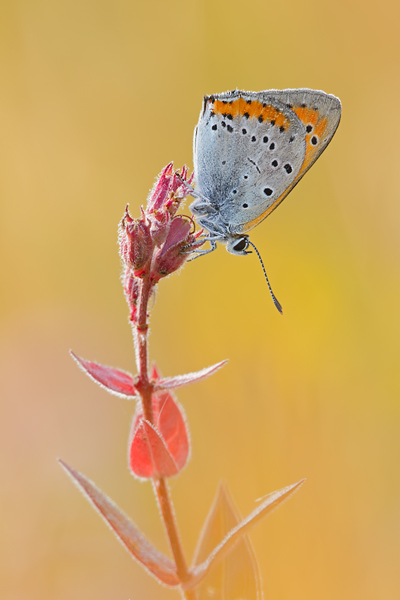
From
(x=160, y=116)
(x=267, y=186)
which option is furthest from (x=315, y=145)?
(x=160, y=116)

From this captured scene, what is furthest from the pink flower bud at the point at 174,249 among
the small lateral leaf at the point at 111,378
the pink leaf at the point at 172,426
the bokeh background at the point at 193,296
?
the bokeh background at the point at 193,296

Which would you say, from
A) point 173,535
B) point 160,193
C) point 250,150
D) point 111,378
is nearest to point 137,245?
point 160,193

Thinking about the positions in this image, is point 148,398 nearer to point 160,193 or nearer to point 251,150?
point 160,193

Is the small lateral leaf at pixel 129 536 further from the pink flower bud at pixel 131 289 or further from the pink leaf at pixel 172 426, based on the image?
the pink flower bud at pixel 131 289

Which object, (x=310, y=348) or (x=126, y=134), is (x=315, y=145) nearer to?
(x=310, y=348)

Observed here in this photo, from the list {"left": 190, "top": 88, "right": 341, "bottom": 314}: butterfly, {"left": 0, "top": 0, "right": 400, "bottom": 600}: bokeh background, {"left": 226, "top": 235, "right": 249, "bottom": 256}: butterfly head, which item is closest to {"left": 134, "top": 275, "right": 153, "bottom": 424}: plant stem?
{"left": 190, "top": 88, "right": 341, "bottom": 314}: butterfly

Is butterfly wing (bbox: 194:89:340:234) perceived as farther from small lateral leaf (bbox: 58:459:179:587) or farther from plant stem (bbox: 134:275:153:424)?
small lateral leaf (bbox: 58:459:179:587)
